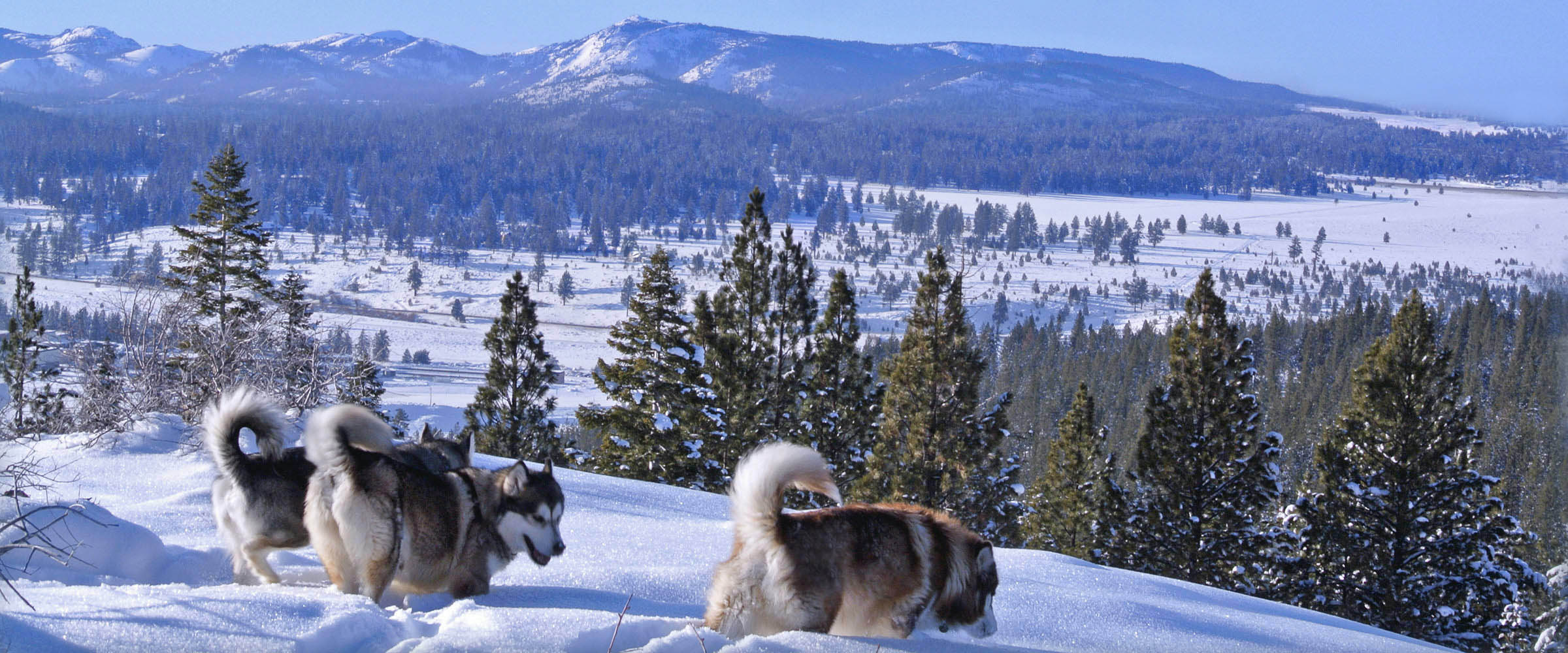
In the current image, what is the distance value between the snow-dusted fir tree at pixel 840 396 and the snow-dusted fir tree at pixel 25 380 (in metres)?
19.2

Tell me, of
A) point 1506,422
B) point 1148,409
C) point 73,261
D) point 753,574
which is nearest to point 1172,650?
point 753,574

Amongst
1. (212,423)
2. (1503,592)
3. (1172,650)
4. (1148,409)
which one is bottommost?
(1503,592)

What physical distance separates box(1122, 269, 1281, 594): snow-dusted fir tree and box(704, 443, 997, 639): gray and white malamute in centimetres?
2287

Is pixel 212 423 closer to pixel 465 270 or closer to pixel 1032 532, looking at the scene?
pixel 1032 532

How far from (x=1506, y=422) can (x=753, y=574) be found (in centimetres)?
9373

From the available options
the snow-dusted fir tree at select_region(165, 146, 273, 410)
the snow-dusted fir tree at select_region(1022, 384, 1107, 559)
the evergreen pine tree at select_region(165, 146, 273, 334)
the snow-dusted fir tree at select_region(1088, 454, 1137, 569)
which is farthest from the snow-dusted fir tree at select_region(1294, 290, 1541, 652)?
the evergreen pine tree at select_region(165, 146, 273, 334)

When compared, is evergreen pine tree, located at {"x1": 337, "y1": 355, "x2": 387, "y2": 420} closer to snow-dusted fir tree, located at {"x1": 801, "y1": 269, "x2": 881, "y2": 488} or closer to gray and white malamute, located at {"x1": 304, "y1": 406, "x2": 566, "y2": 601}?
gray and white malamute, located at {"x1": 304, "y1": 406, "x2": 566, "y2": 601}

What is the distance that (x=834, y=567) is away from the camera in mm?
4730

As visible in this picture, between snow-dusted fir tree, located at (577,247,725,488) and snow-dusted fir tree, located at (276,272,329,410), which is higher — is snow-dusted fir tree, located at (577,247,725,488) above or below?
below

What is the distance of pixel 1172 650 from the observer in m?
5.81

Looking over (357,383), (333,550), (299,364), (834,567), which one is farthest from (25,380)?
(834,567)

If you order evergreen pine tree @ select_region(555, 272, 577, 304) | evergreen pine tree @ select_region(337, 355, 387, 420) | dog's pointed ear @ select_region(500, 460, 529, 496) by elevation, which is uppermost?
dog's pointed ear @ select_region(500, 460, 529, 496)

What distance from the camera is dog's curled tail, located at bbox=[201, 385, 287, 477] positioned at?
5.39m

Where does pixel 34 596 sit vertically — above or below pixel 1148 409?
above
